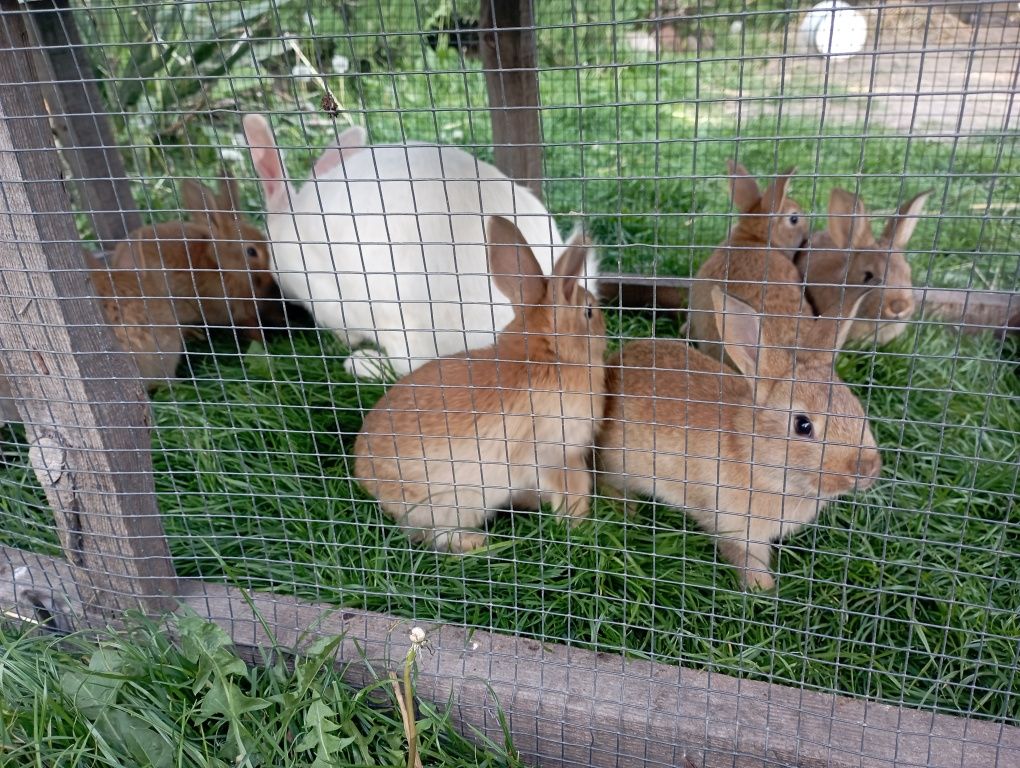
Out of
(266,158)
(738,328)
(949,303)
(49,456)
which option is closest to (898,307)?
(949,303)

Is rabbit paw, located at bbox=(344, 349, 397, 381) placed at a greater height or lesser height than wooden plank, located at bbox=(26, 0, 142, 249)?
lesser

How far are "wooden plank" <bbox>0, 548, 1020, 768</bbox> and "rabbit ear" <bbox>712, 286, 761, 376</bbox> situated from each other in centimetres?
86

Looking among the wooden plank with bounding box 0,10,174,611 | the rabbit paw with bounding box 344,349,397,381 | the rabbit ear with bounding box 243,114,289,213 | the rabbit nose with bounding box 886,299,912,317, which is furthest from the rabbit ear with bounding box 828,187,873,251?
the wooden plank with bounding box 0,10,174,611

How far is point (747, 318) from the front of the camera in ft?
7.91

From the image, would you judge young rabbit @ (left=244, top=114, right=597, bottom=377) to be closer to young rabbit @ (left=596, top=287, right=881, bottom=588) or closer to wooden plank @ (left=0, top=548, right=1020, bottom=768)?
young rabbit @ (left=596, top=287, right=881, bottom=588)

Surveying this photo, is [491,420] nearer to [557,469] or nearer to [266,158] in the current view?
[557,469]

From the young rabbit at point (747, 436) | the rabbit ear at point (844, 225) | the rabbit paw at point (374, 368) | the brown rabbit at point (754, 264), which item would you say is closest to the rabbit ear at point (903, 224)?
the rabbit ear at point (844, 225)

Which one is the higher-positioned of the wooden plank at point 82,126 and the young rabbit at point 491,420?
the wooden plank at point 82,126

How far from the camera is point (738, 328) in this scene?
7.93 feet

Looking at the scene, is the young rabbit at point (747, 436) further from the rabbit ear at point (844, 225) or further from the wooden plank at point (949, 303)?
the rabbit ear at point (844, 225)

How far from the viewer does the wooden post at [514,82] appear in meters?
3.11

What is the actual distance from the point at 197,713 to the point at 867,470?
1.79m

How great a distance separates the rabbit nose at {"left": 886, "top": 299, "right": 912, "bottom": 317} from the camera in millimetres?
3486

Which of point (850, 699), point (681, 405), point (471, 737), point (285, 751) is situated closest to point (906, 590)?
point (850, 699)
